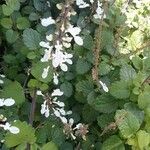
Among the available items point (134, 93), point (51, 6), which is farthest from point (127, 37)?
point (134, 93)

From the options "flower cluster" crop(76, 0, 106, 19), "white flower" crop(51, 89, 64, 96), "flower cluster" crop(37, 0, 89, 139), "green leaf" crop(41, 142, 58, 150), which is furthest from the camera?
"flower cluster" crop(76, 0, 106, 19)

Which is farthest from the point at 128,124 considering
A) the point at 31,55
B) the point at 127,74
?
the point at 31,55

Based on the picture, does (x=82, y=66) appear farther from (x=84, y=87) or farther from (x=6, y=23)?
(x=6, y=23)

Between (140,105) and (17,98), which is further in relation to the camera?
(17,98)

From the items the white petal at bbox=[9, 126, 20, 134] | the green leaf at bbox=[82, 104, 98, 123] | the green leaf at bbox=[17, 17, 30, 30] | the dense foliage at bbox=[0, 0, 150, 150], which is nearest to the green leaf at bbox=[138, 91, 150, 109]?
the dense foliage at bbox=[0, 0, 150, 150]

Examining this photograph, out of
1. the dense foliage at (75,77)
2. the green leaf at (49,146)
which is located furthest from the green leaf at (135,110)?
the green leaf at (49,146)

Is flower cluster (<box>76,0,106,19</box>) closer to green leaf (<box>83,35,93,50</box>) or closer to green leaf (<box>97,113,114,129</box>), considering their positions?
green leaf (<box>83,35,93,50</box>)

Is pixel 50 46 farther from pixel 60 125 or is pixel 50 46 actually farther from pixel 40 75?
pixel 60 125
